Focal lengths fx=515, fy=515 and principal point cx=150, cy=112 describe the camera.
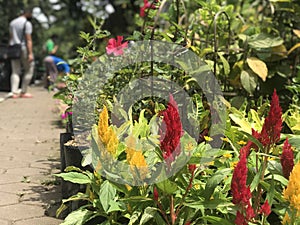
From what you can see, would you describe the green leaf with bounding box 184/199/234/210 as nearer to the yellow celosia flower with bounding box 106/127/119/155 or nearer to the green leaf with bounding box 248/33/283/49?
the yellow celosia flower with bounding box 106/127/119/155

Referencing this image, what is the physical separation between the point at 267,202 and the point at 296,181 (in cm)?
22

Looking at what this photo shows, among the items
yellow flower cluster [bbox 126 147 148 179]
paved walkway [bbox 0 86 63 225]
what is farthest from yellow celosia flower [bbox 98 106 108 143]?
paved walkway [bbox 0 86 63 225]

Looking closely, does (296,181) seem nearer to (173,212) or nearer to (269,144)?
(269,144)

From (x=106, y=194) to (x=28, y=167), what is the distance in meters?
1.90

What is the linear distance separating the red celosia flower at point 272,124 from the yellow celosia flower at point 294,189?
0.66ft

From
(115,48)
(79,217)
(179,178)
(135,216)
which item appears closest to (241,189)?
(179,178)

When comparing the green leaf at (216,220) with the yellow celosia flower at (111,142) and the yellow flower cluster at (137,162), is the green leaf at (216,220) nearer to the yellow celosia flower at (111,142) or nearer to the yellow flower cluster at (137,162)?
the yellow flower cluster at (137,162)

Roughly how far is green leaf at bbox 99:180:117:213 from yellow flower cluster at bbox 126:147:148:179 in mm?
159

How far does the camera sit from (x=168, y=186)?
6.39 ft

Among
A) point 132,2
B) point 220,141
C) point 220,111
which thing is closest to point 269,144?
point 220,141

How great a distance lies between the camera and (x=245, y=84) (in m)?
3.79

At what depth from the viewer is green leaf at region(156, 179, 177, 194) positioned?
6.36 feet

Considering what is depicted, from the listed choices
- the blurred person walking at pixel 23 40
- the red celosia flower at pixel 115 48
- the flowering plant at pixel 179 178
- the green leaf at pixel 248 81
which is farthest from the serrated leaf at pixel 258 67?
the blurred person walking at pixel 23 40

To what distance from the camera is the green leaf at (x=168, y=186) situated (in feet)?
6.36
